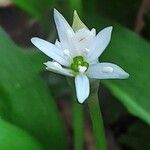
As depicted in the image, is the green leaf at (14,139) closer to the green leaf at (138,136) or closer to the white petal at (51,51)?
the white petal at (51,51)

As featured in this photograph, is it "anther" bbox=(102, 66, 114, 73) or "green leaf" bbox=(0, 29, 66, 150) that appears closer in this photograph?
"anther" bbox=(102, 66, 114, 73)

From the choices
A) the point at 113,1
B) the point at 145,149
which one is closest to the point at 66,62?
the point at 145,149

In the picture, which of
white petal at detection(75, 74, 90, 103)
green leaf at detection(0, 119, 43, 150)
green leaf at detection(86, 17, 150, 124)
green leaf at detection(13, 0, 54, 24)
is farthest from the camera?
green leaf at detection(13, 0, 54, 24)

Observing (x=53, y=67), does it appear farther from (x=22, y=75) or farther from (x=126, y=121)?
(x=126, y=121)

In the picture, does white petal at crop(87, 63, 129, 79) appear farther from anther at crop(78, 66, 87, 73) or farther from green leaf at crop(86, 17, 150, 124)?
green leaf at crop(86, 17, 150, 124)

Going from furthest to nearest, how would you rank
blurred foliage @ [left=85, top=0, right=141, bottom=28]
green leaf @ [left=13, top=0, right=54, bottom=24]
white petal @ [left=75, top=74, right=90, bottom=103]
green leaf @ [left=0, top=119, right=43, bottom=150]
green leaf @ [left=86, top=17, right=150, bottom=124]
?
1. blurred foliage @ [left=85, top=0, right=141, bottom=28]
2. green leaf @ [left=13, top=0, right=54, bottom=24]
3. green leaf @ [left=86, top=17, right=150, bottom=124]
4. green leaf @ [left=0, top=119, right=43, bottom=150]
5. white petal @ [left=75, top=74, right=90, bottom=103]

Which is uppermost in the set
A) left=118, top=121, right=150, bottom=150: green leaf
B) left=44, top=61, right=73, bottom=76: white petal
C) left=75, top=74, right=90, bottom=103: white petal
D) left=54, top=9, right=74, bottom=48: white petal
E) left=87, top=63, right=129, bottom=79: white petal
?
left=54, top=9, right=74, bottom=48: white petal

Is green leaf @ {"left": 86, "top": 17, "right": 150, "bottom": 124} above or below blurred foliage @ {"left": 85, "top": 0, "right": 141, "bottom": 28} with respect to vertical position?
below

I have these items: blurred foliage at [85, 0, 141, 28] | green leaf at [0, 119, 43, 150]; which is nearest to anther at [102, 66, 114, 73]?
green leaf at [0, 119, 43, 150]
